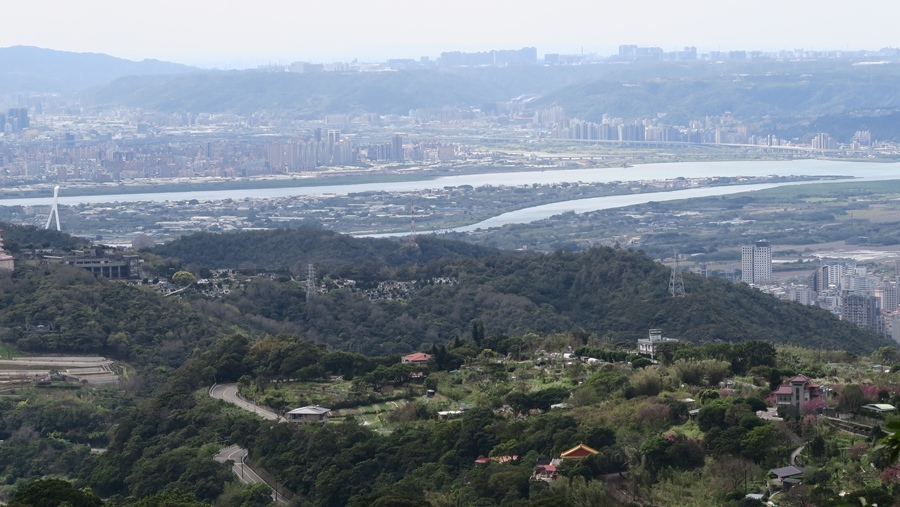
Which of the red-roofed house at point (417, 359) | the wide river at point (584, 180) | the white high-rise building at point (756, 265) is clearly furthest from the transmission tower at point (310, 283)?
the wide river at point (584, 180)

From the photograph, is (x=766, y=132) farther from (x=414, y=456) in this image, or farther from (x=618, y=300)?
(x=414, y=456)

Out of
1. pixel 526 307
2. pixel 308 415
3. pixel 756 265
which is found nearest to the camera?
pixel 308 415

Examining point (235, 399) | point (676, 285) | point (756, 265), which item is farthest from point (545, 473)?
point (756, 265)

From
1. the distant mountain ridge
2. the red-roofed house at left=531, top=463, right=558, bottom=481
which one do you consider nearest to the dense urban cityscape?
the red-roofed house at left=531, top=463, right=558, bottom=481

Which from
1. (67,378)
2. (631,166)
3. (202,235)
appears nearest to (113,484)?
(67,378)

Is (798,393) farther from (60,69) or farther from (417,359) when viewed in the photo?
(60,69)

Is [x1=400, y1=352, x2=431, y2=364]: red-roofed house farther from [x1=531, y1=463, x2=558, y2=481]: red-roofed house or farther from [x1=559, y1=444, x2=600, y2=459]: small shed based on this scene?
[x1=531, y1=463, x2=558, y2=481]: red-roofed house
